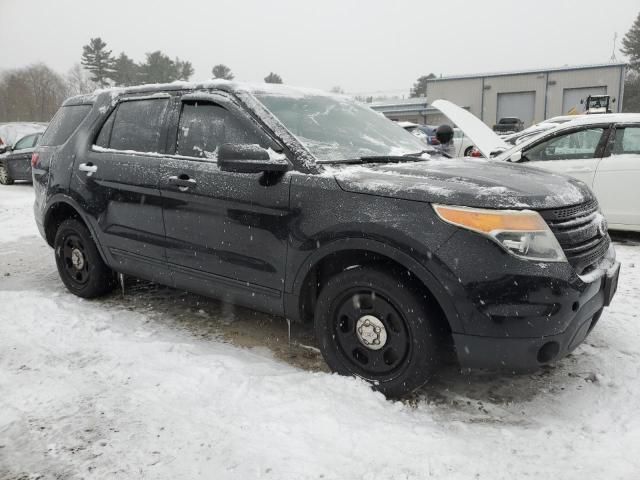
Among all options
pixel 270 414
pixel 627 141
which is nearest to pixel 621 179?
pixel 627 141

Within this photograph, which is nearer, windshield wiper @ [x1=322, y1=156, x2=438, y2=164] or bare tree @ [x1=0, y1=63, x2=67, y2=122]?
windshield wiper @ [x1=322, y1=156, x2=438, y2=164]

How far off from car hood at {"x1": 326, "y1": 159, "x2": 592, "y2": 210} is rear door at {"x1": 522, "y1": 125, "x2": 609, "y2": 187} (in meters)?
3.67

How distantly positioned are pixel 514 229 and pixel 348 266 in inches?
37.3

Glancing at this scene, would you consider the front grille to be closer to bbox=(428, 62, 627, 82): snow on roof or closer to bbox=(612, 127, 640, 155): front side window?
bbox=(612, 127, 640, 155): front side window

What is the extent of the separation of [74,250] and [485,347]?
3.60 meters

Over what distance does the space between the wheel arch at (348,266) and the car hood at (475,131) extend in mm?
4491

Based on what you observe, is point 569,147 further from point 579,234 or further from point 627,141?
point 579,234

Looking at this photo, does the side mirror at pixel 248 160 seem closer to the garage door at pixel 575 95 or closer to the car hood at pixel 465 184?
the car hood at pixel 465 184

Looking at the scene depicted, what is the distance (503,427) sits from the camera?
2623 millimetres

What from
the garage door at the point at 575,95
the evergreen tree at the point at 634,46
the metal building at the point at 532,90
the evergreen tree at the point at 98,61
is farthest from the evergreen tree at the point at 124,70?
the evergreen tree at the point at 634,46

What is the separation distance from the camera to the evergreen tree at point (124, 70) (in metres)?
58.5

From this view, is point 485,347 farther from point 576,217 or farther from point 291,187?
point 291,187

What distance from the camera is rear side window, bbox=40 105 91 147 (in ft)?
15.0

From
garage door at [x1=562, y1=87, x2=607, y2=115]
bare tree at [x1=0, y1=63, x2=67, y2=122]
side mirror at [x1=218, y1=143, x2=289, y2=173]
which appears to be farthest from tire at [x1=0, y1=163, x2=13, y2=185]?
bare tree at [x1=0, y1=63, x2=67, y2=122]
